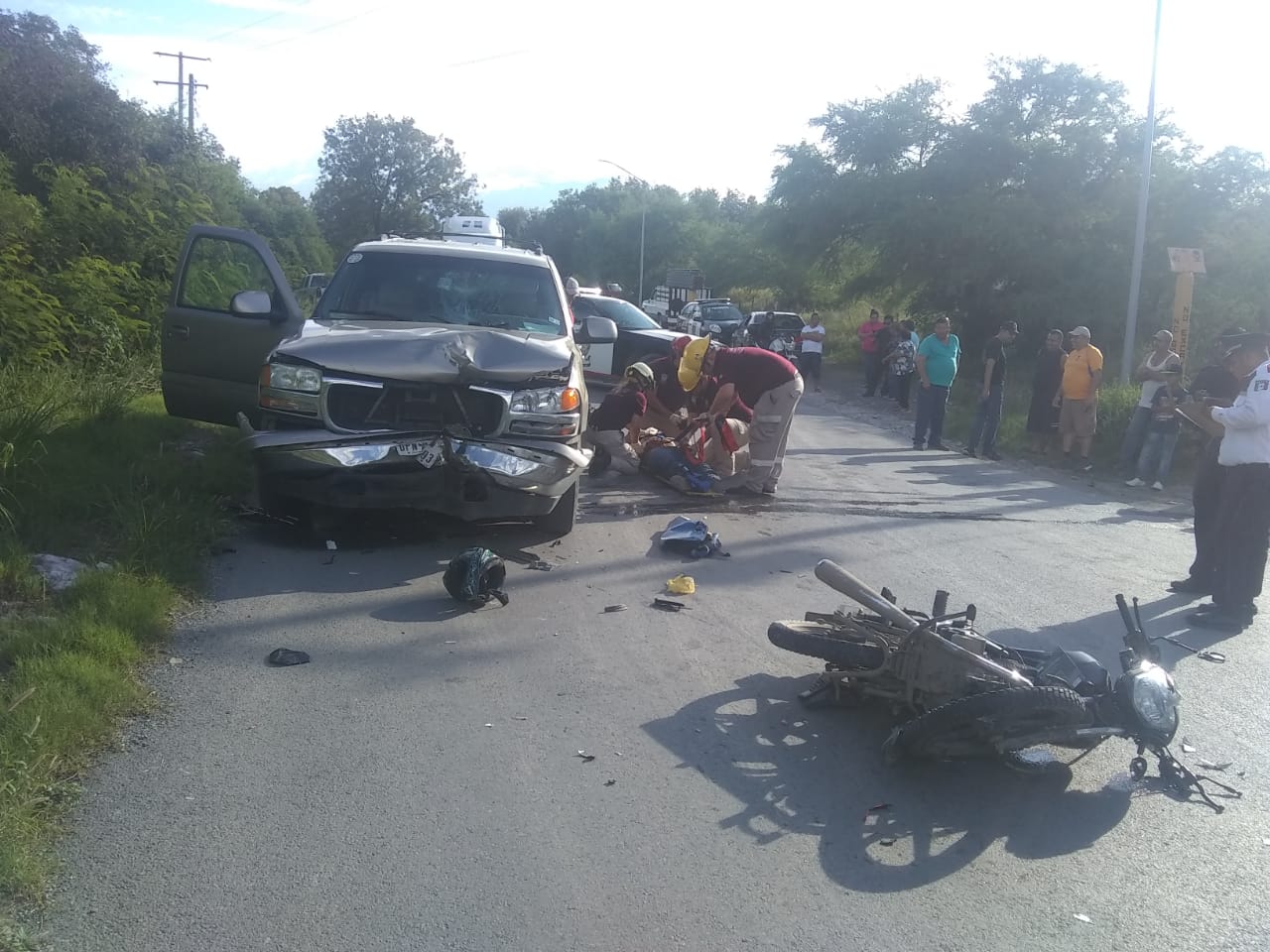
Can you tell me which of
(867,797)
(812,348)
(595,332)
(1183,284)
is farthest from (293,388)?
(812,348)

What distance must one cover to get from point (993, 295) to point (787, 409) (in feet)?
69.5

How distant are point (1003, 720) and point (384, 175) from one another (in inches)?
2616

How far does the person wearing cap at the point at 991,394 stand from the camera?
1492cm

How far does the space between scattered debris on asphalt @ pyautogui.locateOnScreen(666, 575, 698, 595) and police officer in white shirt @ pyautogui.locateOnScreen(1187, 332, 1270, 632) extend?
3.09 metres

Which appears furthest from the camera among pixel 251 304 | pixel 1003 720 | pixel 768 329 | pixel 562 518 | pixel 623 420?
pixel 768 329

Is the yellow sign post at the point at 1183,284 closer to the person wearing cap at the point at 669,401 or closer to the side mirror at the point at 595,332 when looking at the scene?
the person wearing cap at the point at 669,401

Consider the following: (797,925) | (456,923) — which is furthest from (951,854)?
(456,923)

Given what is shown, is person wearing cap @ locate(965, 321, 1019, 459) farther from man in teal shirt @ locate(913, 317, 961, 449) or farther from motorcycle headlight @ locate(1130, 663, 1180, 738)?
motorcycle headlight @ locate(1130, 663, 1180, 738)

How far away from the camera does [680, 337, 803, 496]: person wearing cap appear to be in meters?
10.2

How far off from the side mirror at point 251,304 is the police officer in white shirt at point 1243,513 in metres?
6.62

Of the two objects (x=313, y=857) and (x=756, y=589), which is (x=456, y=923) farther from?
(x=756, y=589)

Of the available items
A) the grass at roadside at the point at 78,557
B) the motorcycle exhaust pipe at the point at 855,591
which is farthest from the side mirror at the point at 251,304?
the motorcycle exhaust pipe at the point at 855,591

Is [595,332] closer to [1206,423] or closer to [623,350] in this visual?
[1206,423]

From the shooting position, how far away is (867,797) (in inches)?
170
